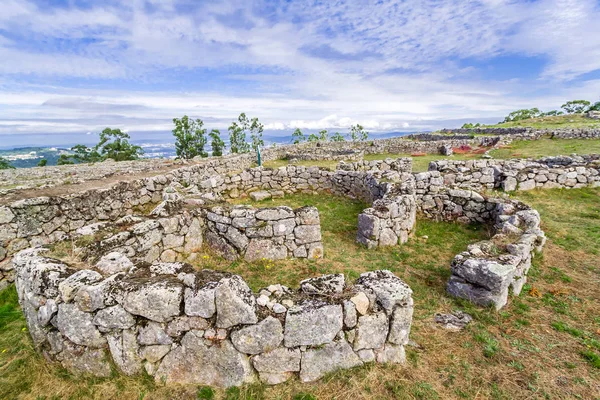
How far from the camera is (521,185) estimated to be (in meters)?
14.5

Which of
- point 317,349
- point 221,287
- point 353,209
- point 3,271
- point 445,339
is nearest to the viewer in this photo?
point 221,287

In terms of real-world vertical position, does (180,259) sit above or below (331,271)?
above

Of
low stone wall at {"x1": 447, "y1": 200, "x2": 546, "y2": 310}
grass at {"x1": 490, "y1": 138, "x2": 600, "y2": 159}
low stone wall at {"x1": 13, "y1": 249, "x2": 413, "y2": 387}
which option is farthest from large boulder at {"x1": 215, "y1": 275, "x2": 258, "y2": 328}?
grass at {"x1": 490, "y1": 138, "x2": 600, "y2": 159}

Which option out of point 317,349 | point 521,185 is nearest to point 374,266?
point 317,349

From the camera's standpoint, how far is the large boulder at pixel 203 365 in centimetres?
414

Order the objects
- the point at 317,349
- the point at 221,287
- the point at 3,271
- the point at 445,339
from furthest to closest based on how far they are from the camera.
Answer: the point at 3,271 → the point at 445,339 → the point at 317,349 → the point at 221,287

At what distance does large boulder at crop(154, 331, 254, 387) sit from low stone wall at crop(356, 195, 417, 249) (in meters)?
6.09

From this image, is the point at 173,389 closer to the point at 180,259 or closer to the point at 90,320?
the point at 90,320

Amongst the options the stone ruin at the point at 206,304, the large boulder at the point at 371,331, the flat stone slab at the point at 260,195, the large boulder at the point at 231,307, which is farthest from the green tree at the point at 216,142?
the large boulder at the point at 371,331

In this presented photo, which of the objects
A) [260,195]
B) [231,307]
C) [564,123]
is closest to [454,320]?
[231,307]

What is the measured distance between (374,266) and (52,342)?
280 inches

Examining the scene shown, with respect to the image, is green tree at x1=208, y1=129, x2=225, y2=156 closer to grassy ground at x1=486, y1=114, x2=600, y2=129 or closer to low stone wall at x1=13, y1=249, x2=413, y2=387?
grassy ground at x1=486, y1=114, x2=600, y2=129

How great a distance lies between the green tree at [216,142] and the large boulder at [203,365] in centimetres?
5297

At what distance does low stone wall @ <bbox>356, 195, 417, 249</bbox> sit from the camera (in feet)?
30.5
